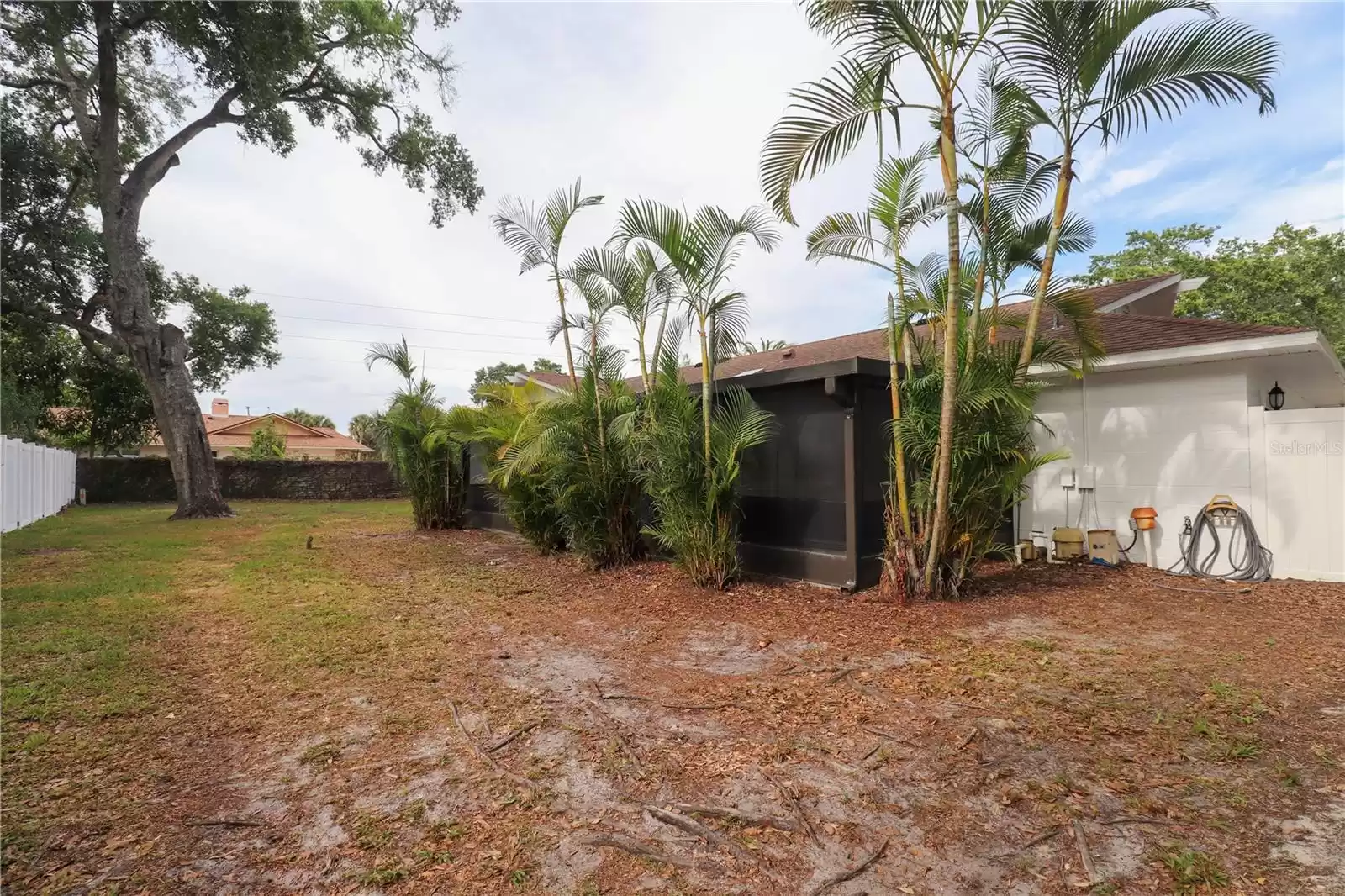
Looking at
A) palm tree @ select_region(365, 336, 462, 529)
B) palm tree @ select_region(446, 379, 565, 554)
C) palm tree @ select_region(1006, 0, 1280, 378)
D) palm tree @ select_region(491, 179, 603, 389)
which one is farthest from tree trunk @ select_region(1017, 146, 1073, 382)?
palm tree @ select_region(365, 336, 462, 529)

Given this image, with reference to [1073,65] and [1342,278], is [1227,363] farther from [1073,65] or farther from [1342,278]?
[1342,278]

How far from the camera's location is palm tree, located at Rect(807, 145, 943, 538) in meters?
5.45

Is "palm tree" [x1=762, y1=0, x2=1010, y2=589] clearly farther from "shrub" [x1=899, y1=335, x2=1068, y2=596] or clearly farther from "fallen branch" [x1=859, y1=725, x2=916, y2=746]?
"fallen branch" [x1=859, y1=725, x2=916, y2=746]

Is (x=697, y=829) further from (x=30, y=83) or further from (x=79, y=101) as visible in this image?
(x=30, y=83)

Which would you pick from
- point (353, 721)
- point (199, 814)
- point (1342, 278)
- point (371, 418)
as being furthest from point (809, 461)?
point (1342, 278)

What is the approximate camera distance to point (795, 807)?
7.94ft

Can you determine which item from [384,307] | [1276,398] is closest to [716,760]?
[1276,398]

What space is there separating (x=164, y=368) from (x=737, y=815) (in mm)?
17369

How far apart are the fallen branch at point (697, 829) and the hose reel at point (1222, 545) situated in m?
6.53

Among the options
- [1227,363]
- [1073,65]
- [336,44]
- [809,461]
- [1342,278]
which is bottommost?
[809,461]

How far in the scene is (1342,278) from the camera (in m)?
17.8

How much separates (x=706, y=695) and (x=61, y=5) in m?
16.7

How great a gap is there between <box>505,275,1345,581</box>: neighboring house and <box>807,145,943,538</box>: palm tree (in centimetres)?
92

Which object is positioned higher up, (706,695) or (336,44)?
(336,44)
